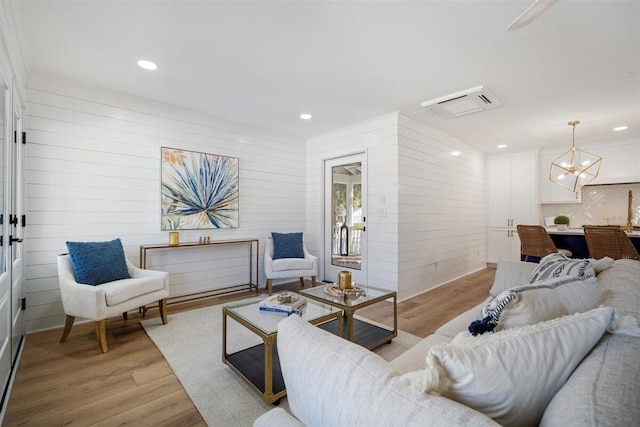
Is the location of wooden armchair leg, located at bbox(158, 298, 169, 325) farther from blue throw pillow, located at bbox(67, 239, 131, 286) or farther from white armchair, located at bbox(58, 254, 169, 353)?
blue throw pillow, located at bbox(67, 239, 131, 286)

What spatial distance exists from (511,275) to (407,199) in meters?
1.80

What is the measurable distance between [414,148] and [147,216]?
365 cm

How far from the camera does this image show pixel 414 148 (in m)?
4.32

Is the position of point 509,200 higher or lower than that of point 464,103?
lower

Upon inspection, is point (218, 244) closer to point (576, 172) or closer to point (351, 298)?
point (351, 298)

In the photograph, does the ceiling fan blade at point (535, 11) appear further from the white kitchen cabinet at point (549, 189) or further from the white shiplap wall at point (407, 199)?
the white kitchen cabinet at point (549, 189)

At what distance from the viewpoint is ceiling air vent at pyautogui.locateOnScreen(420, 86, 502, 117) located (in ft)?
11.0

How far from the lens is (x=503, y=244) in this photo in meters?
6.32

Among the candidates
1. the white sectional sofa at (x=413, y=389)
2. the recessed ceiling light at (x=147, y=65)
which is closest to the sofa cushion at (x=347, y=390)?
the white sectional sofa at (x=413, y=389)

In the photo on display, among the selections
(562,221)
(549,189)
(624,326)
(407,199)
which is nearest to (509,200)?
(549,189)

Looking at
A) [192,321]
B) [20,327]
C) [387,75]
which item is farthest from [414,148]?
[20,327]

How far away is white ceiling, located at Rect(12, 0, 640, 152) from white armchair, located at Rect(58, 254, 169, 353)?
198cm

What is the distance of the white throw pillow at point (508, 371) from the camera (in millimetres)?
707

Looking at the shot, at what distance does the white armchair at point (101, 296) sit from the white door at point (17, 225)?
30 cm
